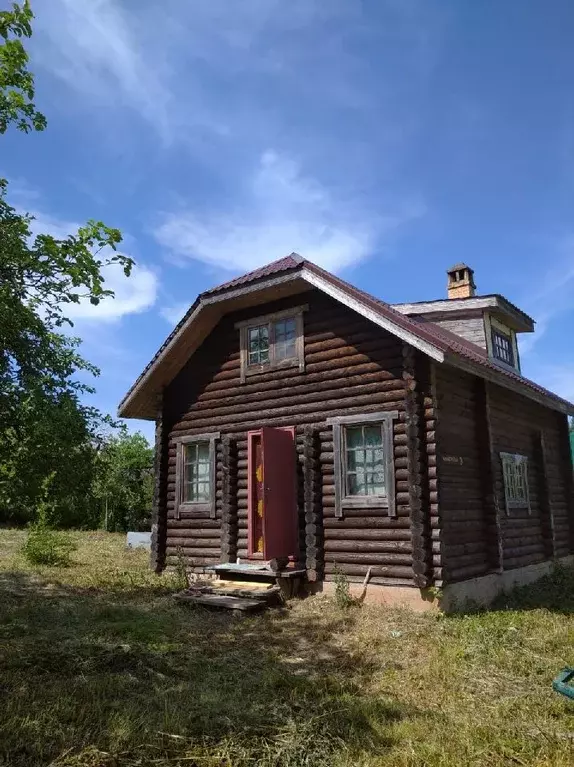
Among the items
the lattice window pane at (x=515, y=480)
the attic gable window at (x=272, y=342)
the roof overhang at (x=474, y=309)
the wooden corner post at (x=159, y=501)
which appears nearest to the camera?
the attic gable window at (x=272, y=342)

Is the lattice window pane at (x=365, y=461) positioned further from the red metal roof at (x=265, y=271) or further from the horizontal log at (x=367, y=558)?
the red metal roof at (x=265, y=271)

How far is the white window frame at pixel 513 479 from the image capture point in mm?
12844

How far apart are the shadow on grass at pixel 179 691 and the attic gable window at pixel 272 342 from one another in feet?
17.0

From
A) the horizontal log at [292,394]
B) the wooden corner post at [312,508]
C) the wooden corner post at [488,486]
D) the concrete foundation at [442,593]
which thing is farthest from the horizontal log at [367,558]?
the horizontal log at [292,394]

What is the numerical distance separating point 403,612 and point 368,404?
360 cm

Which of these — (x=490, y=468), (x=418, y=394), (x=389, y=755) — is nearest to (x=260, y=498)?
(x=418, y=394)

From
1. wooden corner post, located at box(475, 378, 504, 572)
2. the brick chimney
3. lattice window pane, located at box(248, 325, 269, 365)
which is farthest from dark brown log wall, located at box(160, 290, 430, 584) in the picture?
the brick chimney

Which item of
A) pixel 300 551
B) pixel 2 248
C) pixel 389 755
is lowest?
pixel 389 755

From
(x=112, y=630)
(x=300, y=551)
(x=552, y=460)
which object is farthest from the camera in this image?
(x=552, y=460)

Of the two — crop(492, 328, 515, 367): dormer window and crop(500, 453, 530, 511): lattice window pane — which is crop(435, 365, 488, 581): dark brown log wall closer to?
crop(500, 453, 530, 511): lattice window pane

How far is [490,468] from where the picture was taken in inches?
463

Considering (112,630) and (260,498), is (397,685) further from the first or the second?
(260,498)

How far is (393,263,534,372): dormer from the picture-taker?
15617 millimetres

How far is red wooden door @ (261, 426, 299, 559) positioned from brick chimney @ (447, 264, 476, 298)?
9.08m
